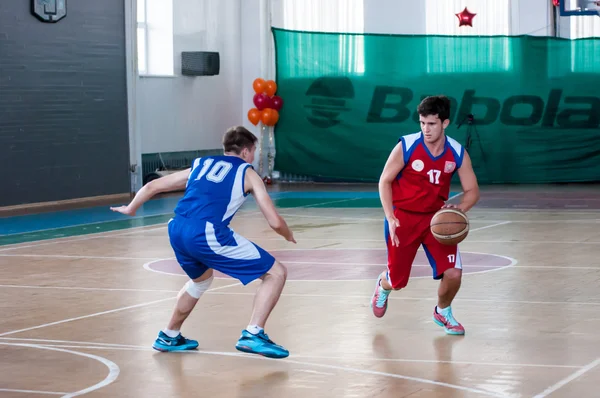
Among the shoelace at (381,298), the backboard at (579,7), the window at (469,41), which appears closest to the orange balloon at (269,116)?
the window at (469,41)

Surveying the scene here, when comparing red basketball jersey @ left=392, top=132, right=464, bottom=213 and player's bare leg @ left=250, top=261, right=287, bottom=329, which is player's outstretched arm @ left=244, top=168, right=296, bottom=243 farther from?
red basketball jersey @ left=392, top=132, right=464, bottom=213

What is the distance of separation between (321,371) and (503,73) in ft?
58.2

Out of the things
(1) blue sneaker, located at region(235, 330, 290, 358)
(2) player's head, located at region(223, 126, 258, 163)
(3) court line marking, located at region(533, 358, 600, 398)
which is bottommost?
(3) court line marking, located at region(533, 358, 600, 398)

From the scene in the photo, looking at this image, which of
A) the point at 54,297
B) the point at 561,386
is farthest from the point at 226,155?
the point at 54,297

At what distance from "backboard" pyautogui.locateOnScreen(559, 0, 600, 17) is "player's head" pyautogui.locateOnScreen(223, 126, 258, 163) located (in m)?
14.3

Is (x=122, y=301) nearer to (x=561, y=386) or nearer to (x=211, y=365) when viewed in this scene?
(x=211, y=365)

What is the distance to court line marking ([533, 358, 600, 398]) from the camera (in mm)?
5777

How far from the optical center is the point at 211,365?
6.61 m

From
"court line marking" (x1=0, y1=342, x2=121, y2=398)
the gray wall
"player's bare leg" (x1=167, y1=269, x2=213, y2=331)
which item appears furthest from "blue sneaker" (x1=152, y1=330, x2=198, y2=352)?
the gray wall

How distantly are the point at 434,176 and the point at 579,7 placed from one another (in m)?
14.6

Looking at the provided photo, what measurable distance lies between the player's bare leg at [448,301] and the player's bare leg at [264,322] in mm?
1347

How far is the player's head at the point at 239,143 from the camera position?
22.3ft

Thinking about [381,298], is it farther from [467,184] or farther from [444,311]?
[467,184]

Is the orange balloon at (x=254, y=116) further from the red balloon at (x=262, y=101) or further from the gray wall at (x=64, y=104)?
the gray wall at (x=64, y=104)
